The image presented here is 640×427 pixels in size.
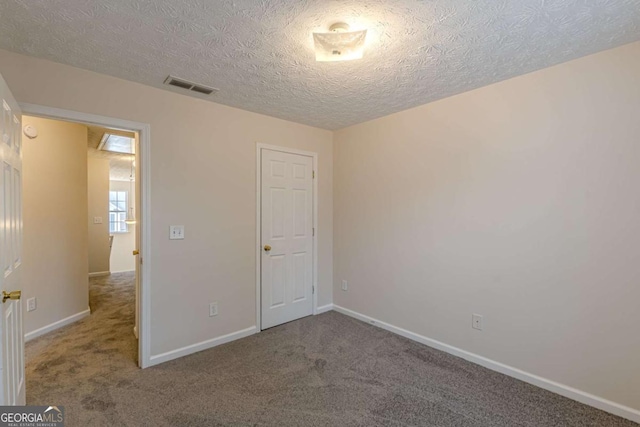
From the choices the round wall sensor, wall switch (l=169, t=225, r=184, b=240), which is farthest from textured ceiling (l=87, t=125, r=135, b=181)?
wall switch (l=169, t=225, r=184, b=240)

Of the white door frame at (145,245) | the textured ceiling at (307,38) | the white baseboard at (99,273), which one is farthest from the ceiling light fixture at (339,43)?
the white baseboard at (99,273)

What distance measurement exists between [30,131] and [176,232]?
78.7 inches

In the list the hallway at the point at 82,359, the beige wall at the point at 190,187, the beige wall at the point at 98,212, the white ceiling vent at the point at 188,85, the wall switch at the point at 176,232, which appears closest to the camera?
the hallway at the point at 82,359

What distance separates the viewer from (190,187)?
2.74m

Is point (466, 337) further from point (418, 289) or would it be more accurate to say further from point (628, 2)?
point (628, 2)

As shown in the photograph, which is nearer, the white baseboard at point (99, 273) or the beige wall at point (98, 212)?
the beige wall at point (98, 212)

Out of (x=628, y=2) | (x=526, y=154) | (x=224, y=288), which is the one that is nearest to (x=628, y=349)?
(x=526, y=154)

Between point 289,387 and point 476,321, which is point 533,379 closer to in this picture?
point 476,321

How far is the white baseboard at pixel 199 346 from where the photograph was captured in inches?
100

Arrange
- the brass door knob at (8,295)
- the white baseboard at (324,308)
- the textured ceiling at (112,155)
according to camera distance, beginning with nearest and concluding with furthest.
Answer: the brass door knob at (8,295), the white baseboard at (324,308), the textured ceiling at (112,155)

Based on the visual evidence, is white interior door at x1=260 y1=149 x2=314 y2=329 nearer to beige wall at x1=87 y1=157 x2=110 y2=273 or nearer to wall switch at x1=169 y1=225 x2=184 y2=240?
wall switch at x1=169 y1=225 x2=184 y2=240

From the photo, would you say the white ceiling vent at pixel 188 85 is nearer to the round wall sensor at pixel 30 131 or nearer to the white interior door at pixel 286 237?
the white interior door at pixel 286 237

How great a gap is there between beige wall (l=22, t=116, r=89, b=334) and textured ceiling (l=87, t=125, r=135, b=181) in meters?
0.42

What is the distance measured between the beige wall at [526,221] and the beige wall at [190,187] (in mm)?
1468
